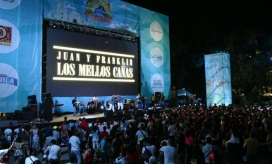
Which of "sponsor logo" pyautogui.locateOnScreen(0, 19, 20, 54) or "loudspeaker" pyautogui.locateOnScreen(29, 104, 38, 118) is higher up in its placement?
"sponsor logo" pyautogui.locateOnScreen(0, 19, 20, 54)

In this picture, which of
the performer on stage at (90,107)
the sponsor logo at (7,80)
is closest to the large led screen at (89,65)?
the performer on stage at (90,107)

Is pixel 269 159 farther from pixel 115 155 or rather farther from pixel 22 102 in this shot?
pixel 22 102

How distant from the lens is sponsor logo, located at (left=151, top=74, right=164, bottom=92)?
74.6 ft

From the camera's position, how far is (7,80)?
13.8 m

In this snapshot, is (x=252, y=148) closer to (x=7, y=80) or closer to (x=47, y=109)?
(x=47, y=109)

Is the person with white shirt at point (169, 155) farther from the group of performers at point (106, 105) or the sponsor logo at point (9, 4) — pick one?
the sponsor logo at point (9, 4)

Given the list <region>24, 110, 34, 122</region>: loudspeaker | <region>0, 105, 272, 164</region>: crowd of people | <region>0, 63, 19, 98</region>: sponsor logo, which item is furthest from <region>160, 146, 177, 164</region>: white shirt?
<region>0, 63, 19, 98</region>: sponsor logo

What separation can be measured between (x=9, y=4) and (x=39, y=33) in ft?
7.25

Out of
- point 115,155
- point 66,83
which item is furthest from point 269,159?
point 66,83

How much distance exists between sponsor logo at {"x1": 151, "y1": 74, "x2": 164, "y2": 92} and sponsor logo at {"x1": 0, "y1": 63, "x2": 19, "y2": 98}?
11828 millimetres

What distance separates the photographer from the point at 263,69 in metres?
27.5

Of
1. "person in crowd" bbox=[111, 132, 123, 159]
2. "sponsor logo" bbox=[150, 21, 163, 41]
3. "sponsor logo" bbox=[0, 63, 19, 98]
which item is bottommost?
"person in crowd" bbox=[111, 132, 123, 159]

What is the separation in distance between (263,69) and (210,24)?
26.9 ft

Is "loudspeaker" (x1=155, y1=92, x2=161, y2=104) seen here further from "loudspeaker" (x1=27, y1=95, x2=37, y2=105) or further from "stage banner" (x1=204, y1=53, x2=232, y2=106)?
"loudspeaker" (x1=27, y1=95, x2=37, y2=105)
